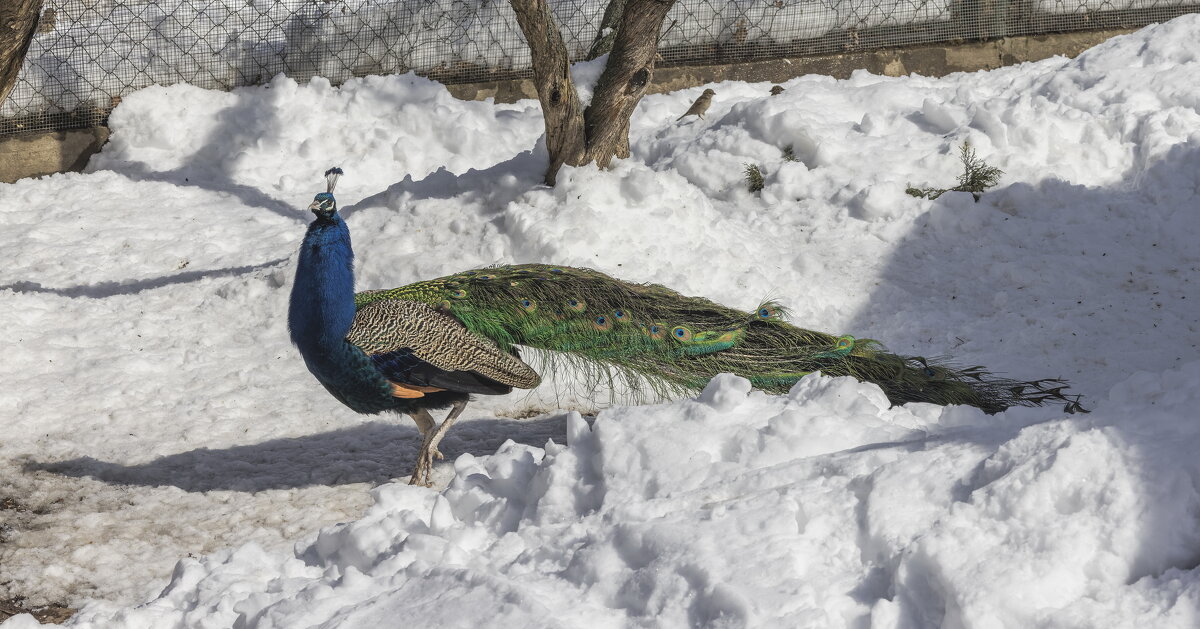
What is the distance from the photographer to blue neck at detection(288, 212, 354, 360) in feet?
17.5

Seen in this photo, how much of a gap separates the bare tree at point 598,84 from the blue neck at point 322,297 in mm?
3030

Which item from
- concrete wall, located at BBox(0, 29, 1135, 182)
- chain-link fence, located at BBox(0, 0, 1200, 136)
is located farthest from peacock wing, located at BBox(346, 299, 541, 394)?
chain-link fence, located at BBox(0, 0, 1200, 136)

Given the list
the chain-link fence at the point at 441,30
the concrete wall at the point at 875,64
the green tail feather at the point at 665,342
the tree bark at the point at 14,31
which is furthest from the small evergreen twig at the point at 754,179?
the tree bark at the point at 14,31

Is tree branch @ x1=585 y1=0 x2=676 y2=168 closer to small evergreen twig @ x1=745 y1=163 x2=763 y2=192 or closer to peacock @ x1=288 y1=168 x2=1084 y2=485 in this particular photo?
small evergreen twig @ x1=745 y1=163 x2=763 y2=192

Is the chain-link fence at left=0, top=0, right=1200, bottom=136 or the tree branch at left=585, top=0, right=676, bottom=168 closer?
the tree branch at left=585, top=0, right=676, bottom=168

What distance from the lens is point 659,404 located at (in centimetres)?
428

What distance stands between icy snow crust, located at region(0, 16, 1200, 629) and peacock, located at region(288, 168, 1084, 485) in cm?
48

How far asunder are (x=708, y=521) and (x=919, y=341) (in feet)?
14.2

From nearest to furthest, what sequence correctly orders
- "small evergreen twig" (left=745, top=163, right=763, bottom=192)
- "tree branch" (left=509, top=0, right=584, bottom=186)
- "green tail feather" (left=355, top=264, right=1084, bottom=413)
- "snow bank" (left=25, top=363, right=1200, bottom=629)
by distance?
"snow bank" (left=25, top=363, right=1200, bottom=629) < "green tail feather" (left=355, top=264, right=1084, bottom=413) < "tree branch" (left=509, top=0, right=584, bottom=186) < "small evergreen twig" (left=745, top=163, right=763, bottom=192)

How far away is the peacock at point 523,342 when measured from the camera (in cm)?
539

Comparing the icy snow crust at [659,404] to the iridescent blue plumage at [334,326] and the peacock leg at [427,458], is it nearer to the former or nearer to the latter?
the peacock leg at [427,458]

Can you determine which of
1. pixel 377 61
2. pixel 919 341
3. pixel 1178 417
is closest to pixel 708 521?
pixel 1178 417

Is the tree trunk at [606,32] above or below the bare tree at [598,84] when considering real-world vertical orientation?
above

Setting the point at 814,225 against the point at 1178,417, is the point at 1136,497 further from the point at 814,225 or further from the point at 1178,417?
the point at 814,225
